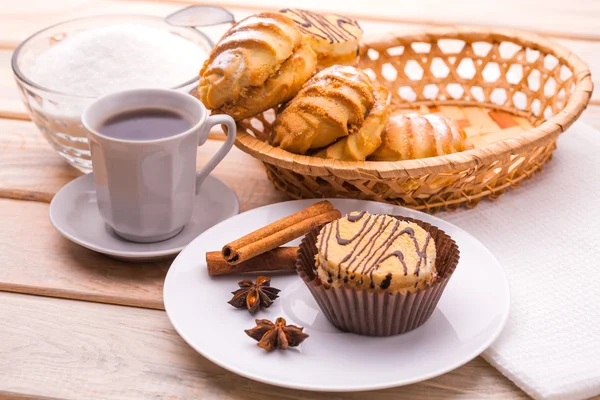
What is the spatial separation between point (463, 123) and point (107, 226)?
0.80 meters

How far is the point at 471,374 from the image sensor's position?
996 millimetres

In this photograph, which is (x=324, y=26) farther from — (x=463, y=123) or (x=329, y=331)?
(x=329, y=331)

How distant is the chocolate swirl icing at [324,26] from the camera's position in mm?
1451

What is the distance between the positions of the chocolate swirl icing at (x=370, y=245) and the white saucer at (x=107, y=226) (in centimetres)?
29

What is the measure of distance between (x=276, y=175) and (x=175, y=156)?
0.84 feet

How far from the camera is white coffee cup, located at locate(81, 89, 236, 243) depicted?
112 cm

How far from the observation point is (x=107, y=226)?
4.14 feet

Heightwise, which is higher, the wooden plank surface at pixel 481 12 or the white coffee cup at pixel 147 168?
the white coffee cup at pixel 147 168

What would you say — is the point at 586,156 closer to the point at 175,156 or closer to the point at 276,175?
the point at 276,175

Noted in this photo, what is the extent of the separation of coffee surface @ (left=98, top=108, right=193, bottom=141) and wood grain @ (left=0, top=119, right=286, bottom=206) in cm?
24

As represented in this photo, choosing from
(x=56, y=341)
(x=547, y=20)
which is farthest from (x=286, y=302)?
(x=547, y=20)

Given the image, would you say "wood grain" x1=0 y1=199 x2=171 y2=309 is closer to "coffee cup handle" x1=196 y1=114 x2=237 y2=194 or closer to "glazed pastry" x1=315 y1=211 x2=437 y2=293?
"coffee cup handle" x1=196 y1=114 x2=237 y2=194

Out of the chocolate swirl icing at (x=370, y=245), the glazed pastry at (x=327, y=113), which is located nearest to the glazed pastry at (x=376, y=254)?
the chocolate swirl icing at (x=370, y=245)

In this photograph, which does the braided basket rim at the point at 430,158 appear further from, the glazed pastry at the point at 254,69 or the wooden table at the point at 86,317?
the wooden table at the point at 86,317
